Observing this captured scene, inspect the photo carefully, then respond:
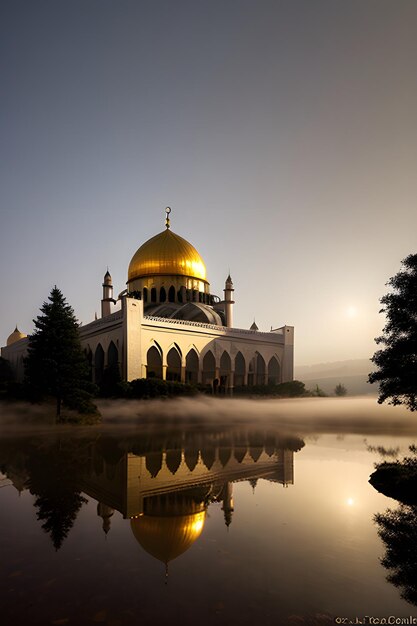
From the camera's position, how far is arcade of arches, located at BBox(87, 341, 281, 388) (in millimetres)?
34781

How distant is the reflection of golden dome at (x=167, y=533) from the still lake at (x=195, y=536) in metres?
0.03

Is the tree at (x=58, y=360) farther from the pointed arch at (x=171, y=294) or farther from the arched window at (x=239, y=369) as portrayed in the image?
the arched window at (x=239, y=369)

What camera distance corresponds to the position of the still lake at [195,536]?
4.19m

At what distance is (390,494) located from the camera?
8578 millimetres

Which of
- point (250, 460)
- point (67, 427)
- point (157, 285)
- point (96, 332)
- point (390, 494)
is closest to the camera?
point (390, 494)

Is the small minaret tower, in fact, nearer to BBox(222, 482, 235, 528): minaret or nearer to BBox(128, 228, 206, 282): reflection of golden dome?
BBox(128, 228, 206, 282): reflection of golden dome

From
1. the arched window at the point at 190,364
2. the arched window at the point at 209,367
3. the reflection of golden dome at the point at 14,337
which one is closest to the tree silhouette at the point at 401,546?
the arched window at the point at 190,364

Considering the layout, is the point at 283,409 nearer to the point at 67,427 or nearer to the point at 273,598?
the point at 67,427

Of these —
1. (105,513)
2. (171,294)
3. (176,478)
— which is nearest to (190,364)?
(171,294)

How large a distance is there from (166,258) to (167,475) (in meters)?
32.7

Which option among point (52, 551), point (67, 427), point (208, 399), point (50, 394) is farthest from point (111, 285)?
point (52, 551)

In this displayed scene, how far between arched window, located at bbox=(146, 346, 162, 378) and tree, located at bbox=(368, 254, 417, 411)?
82.2 ft

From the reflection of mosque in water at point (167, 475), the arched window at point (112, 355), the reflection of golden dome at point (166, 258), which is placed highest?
the reflection of golden dome at point (166, 258)

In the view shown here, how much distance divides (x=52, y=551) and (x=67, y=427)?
1481 centimetres
